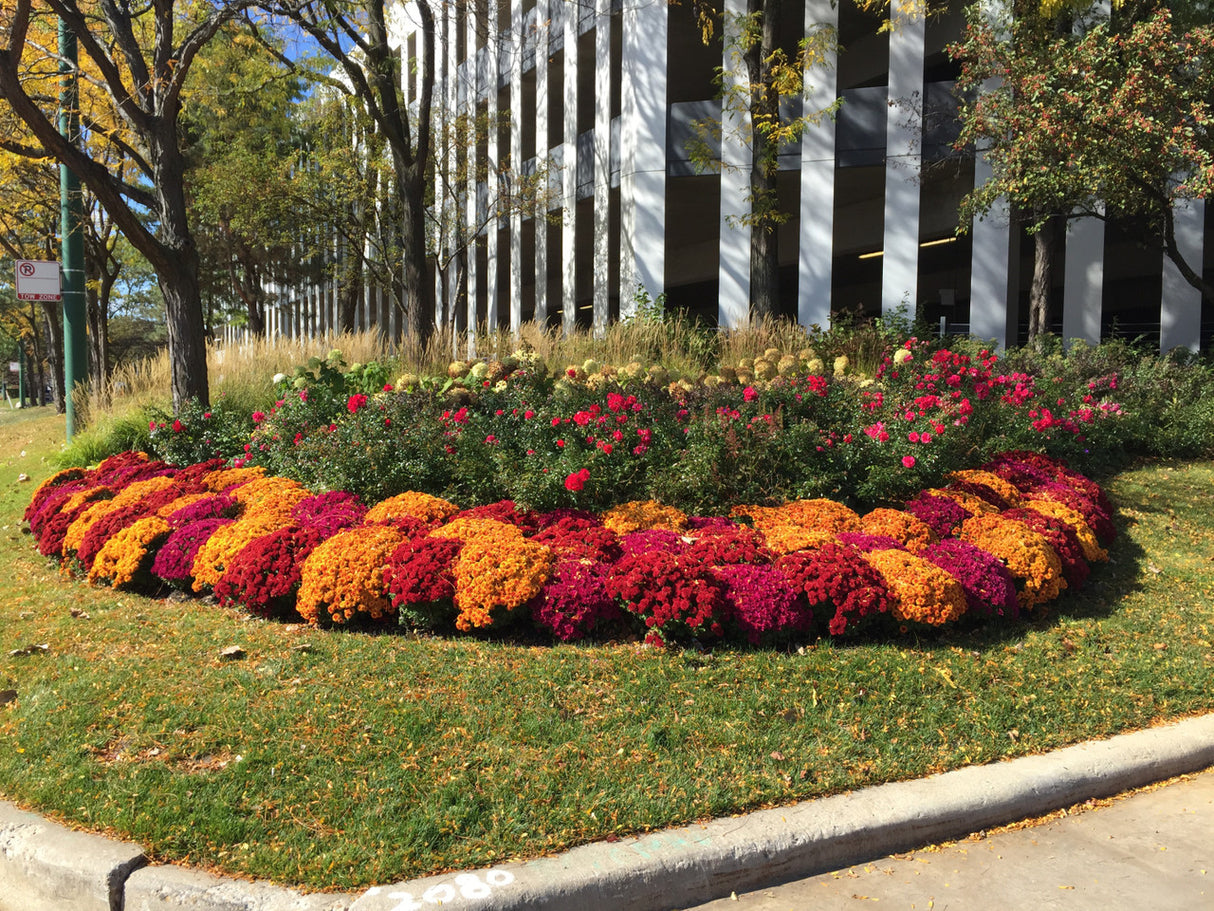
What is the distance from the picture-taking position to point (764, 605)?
4859 millimetres

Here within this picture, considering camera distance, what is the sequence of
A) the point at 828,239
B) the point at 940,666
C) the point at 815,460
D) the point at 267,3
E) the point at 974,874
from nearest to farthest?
the point at 974,874 → the point at 940,666 → the point at 815,460 → the point at 267,3 → the point at 828,239

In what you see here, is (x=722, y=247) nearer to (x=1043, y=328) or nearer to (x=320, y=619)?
(x=1043, y=328)

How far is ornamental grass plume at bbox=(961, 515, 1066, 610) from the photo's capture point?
5.51 meters

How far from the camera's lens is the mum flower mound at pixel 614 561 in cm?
496

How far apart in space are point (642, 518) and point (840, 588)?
174 centimetres

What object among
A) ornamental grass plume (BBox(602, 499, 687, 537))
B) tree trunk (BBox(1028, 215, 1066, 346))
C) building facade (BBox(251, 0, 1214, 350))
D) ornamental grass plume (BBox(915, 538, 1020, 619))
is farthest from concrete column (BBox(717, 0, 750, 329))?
ornamental grass plume (BBox(915, 538, 1020, 619))

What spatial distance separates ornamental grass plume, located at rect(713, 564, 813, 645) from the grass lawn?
16 cm

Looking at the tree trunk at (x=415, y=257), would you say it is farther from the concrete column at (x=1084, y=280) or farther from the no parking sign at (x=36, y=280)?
the concrete column at (x=1084, y=280)

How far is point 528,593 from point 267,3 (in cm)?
999

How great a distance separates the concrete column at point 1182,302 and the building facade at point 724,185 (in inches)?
1.3

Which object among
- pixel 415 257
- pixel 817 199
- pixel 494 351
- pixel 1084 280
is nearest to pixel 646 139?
pixel 817 199

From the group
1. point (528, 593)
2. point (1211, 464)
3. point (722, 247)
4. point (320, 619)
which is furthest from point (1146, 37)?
point (320, 619)

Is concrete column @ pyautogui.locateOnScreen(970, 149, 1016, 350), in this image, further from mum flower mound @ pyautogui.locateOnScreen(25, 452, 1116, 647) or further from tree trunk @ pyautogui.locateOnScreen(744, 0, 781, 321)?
mum flower mound @ pyautogui.locateOnScreen(25, 452, 1116, 647)

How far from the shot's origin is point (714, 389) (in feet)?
28.1
